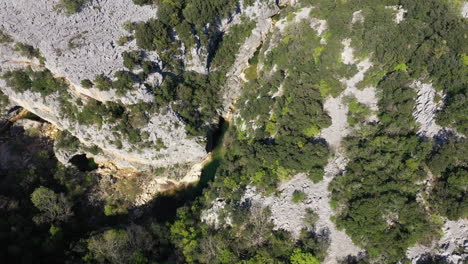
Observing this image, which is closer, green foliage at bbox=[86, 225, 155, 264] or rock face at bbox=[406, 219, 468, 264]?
rock face at bbox=[406, 219, 468, 264]

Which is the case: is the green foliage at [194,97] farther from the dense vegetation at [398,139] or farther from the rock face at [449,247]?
the rock face at [449,247]

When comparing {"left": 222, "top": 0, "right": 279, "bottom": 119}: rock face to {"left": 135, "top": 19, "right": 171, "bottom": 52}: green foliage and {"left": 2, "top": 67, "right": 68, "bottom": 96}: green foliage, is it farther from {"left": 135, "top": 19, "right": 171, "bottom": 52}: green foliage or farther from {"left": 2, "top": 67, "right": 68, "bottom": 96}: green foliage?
{"left": 2, "top": 67, "right": 68, "bottom": 96}: green foliage

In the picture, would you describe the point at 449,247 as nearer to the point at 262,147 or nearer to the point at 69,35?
the point at 262,147

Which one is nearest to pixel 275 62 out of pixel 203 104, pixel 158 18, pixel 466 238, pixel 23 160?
pixel 203 104

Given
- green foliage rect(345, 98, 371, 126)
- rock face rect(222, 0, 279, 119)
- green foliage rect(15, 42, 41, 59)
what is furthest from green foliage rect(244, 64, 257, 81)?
green foliage rect(15, 42, 41, 59)

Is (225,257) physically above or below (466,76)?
below

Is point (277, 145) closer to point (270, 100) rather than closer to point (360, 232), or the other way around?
point (270, 100)

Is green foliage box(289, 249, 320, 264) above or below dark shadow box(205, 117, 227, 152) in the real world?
below

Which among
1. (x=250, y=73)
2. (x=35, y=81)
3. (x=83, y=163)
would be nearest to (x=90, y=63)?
(x=35, y=81)
